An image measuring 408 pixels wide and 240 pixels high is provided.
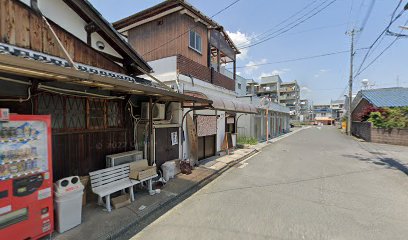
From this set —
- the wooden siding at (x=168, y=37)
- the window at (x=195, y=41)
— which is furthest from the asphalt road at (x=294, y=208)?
the window at (x=195, y=41)

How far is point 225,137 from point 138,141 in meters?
5.98

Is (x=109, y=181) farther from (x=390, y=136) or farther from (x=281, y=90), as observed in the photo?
(x=281, y=90)

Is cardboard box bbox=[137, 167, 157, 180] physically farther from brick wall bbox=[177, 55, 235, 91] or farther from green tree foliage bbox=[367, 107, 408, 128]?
green tree foliage bbox=[367, 107, 408, 128]

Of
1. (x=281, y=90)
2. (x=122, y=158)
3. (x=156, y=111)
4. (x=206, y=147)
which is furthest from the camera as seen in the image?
(x=281, y=90)

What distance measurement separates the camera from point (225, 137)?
11.1 meters

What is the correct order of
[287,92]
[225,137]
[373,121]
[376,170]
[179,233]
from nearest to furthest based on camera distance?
[179,233] < [376,170] < [225,137] < [373,121] < [287,92]

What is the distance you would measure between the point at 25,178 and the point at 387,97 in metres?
30.6

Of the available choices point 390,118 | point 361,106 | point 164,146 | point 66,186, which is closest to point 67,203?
point 66,186

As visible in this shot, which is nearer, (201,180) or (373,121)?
(201,180)

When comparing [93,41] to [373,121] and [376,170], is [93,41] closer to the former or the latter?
[376,170]

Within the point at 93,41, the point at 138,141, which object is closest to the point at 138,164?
the point at 138,141

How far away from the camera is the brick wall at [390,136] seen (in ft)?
A: 46.7

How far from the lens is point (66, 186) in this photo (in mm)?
3568

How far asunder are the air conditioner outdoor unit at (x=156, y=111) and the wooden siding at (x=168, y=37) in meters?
3.20
